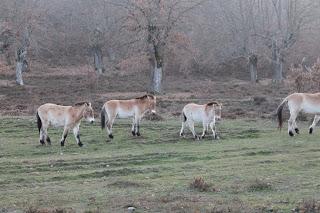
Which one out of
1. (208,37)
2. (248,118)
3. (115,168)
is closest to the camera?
(115,168)

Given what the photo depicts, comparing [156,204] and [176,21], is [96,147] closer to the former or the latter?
[156,204]

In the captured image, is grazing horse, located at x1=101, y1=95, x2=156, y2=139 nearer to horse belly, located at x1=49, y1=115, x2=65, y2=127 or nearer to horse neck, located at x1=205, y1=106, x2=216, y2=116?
horse belly, located at x1=49, y1=115, x2=65, y2=127

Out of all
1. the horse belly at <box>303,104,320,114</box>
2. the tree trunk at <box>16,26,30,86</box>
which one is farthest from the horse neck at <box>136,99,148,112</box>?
the tree trunk at <box>16,26,30,86</box>

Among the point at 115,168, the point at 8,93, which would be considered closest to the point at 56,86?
the point at 8,93

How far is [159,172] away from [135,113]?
343 inches

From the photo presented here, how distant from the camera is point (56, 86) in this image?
168ft

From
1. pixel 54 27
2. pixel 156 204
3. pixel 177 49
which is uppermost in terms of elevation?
pixel 54 27

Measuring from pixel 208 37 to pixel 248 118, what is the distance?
39165 mm

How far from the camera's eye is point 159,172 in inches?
556

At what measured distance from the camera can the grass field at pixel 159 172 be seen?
412 inches

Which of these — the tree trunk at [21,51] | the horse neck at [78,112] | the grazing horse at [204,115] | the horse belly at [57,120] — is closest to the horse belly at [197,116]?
the grazing horse at [204,115]

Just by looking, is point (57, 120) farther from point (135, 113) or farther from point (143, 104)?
point (143, 104)

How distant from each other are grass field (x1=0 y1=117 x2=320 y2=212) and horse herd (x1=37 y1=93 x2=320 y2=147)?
1.88 ft

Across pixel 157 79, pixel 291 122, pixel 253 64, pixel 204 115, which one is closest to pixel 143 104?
pixel 204 115
